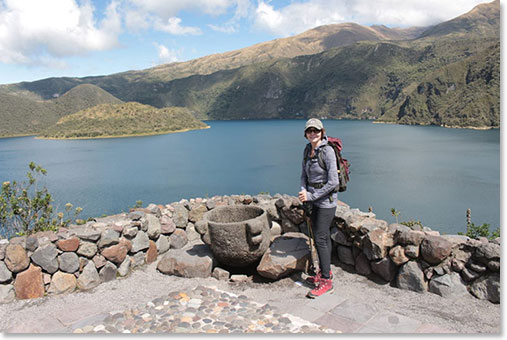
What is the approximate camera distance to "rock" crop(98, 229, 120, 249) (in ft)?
19.8

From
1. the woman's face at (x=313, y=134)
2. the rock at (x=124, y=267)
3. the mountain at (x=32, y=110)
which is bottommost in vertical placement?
the rock at (x=124, y=267)

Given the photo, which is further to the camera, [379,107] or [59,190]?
[379,107]

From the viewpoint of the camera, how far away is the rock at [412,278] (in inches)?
195

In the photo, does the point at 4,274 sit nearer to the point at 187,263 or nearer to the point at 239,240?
the point at 187,263

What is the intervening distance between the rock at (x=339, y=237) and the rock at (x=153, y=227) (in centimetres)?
327

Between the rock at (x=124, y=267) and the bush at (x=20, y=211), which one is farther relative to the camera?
the bush at (x=20, y=211)

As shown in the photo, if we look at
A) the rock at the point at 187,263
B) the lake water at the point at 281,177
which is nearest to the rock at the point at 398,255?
the rock at the point at 187,263

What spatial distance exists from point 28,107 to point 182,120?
67.6m

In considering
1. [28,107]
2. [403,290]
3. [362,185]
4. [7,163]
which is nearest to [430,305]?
[403,290]

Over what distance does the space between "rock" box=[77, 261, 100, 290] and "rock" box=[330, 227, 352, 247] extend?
387 centimetres

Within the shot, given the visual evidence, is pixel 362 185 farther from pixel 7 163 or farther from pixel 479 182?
pixel 7 163

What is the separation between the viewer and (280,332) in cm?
393

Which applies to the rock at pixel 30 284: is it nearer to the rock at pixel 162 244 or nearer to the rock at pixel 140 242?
the rock at pixel 140 242

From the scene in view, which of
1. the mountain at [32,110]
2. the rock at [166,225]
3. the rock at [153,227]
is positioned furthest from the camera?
the mountain at [32,110]
